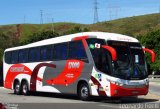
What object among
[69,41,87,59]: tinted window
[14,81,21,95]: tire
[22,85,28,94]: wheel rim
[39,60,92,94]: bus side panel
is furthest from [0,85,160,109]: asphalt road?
[14,81,21,95]: tire

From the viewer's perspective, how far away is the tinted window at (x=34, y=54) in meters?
27.1

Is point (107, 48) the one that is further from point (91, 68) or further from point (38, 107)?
point (38, 107)

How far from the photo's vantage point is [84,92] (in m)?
22.2

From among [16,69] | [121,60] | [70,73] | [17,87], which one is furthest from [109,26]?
[121,60]

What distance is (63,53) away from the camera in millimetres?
24109

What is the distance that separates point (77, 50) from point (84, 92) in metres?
2.16

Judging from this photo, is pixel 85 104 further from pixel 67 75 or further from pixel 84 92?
pixel 67 75

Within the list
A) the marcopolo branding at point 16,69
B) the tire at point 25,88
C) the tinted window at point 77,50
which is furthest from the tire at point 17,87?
the tinted window at point 77,50

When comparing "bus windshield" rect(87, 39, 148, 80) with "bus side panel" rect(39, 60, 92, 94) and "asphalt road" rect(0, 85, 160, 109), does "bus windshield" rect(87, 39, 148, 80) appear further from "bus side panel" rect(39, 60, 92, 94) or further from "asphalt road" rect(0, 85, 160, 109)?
"asphalt road" rect(0, 85, 160, 109)

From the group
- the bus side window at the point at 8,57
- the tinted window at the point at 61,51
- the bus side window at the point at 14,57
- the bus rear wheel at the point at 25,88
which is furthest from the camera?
the bus side window at the point at 8,57

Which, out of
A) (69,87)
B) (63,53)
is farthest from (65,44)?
(69,87)

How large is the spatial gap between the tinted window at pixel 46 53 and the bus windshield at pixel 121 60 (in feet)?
13.8

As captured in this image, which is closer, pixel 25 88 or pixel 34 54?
pixel 34 54

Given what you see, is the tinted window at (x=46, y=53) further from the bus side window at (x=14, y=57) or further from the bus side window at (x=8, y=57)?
the bus side window at (x=8, y=57)
